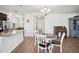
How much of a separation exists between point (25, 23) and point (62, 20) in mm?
2905

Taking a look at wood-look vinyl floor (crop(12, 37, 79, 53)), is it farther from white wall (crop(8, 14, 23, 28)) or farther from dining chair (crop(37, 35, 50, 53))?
white wall (crop(8, 14, 23, 28))

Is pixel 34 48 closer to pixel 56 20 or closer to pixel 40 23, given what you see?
pixel 40 23

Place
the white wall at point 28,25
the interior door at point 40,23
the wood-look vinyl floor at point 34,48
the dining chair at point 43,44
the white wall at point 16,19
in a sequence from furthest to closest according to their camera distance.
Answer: the white wall at point 28,25
the interior door at point 40,23
the white wall at point 16,19
the wood-look vinyl floor at point 34,48
the dining chair at point 43,44

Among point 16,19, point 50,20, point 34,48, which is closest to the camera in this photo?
point 34,48

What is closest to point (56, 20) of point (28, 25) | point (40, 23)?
point (40, 23)

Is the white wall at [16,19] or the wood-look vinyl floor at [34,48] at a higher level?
the white wall at [16,19]

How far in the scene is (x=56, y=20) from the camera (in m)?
10.1

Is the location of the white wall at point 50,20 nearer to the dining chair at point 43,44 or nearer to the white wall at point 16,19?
the white wall at point 16,19

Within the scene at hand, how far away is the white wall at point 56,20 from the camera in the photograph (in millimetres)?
9883

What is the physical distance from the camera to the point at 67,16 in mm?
9961

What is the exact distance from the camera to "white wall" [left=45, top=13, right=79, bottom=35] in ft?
32.4

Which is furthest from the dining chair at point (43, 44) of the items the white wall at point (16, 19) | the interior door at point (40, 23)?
the interior door at point (40, 23)

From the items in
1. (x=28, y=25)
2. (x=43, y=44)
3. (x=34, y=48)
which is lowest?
(x=34, y=48)
